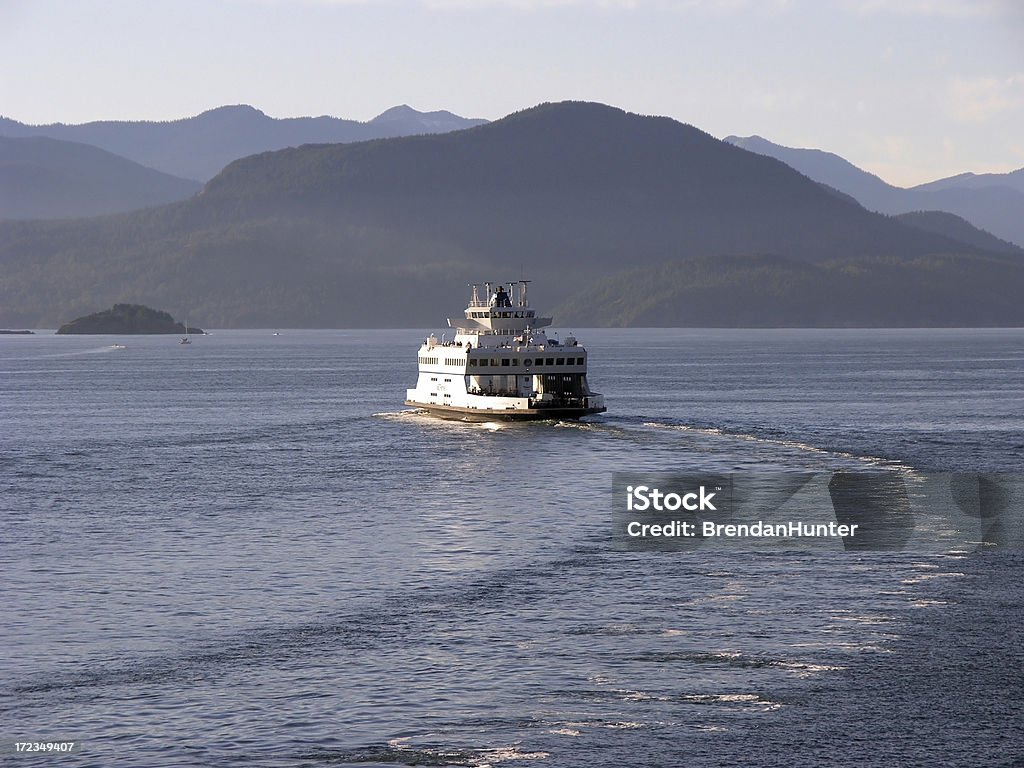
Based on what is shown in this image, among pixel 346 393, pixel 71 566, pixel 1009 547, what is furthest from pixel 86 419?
pixel 1009 547

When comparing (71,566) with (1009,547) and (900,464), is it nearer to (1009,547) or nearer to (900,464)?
(1009,547)

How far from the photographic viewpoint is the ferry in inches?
4744

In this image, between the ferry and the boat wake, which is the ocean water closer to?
the boat wake

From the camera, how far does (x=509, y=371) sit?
403 ft

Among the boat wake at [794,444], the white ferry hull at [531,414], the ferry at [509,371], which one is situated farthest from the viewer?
the ferry at [509,371]

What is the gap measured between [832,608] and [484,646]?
1251cm

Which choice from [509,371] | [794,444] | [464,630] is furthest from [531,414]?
[464,630]

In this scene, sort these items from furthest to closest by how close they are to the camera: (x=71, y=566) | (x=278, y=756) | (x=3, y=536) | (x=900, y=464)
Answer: (x=900, y=464)
(x=3, y=536)
(x=71, y=566)
(x=278, y=756)

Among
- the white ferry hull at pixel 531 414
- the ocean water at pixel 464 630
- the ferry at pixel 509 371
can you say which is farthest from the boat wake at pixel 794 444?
the ferry at pixel 509 371

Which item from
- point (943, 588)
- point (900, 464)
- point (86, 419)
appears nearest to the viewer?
point (943, 588)

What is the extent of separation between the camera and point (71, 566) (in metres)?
58.8

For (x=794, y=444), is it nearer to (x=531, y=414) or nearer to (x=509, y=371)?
(x=531, y=414)

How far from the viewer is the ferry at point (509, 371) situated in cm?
12050

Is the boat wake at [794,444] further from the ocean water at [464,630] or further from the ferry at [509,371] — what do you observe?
the ferry at [509,371]
